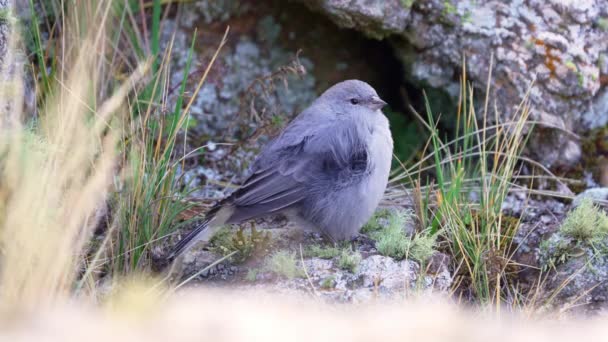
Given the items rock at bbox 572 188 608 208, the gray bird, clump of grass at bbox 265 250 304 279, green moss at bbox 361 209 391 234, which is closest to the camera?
clump of grass at bbox 265 250 304 279

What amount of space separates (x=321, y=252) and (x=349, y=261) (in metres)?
0.26

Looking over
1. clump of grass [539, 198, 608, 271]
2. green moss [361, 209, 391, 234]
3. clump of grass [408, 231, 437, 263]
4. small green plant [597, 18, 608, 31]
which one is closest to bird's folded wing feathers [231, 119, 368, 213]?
green moss [361, 209, 391, 234]

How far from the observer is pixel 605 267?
12.1 feet

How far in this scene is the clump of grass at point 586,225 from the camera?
3797mm

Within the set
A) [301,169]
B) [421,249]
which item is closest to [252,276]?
[301,169]

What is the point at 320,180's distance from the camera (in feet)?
13.1

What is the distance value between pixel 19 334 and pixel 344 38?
4059 millimetres

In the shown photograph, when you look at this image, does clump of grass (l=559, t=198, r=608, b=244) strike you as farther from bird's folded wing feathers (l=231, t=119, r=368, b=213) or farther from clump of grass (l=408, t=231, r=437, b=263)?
bird's folded wing feathers (l=231, t=119, r=368, b=213)

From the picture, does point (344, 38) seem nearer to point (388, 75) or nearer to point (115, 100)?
point (388, 75)

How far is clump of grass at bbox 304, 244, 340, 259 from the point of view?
378cm

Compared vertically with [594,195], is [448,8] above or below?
above

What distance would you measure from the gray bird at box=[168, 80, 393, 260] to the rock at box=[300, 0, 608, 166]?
3.72 ft

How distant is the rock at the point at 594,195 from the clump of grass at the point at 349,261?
1.58 m

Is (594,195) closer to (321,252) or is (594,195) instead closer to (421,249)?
(421,249)
